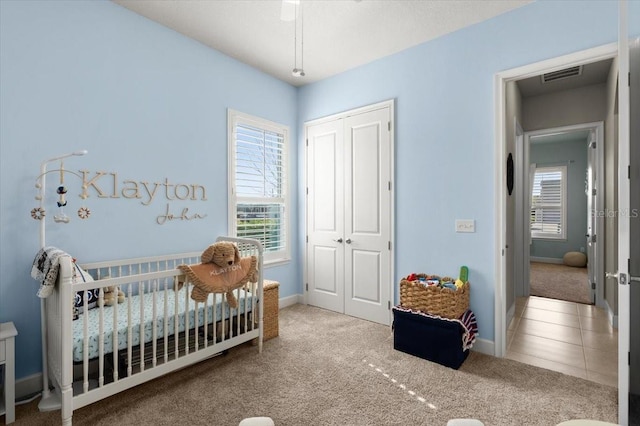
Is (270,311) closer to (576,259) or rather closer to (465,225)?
(465,225)

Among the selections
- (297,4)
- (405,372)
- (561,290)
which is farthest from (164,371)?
(561,290)

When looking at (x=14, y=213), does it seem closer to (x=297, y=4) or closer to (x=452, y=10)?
(x=297, y=4)

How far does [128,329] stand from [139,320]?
0.16 metres

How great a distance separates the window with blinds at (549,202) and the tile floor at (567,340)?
3587mm

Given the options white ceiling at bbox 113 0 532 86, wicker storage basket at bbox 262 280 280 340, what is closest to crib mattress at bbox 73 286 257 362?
wicker storage basket at bbox 262 280 280 340

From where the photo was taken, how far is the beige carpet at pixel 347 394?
6.00 ft

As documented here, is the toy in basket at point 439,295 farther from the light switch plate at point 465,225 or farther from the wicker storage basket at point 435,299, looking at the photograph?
the light switch plate at point 465,225

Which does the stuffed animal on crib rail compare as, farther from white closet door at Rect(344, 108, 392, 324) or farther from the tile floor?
the tile floor

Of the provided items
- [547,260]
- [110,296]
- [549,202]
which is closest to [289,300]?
[110,296]

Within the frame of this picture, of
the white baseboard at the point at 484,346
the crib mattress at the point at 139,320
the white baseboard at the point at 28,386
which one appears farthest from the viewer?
the white baseboard at the point at 484,346

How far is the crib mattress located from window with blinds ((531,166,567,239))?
6.97 m

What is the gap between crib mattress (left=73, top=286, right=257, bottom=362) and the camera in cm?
181

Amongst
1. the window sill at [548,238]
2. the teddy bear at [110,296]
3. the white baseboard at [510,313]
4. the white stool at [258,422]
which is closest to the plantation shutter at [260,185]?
the teddy bear at [110,296]

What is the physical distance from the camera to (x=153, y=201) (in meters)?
2.72
